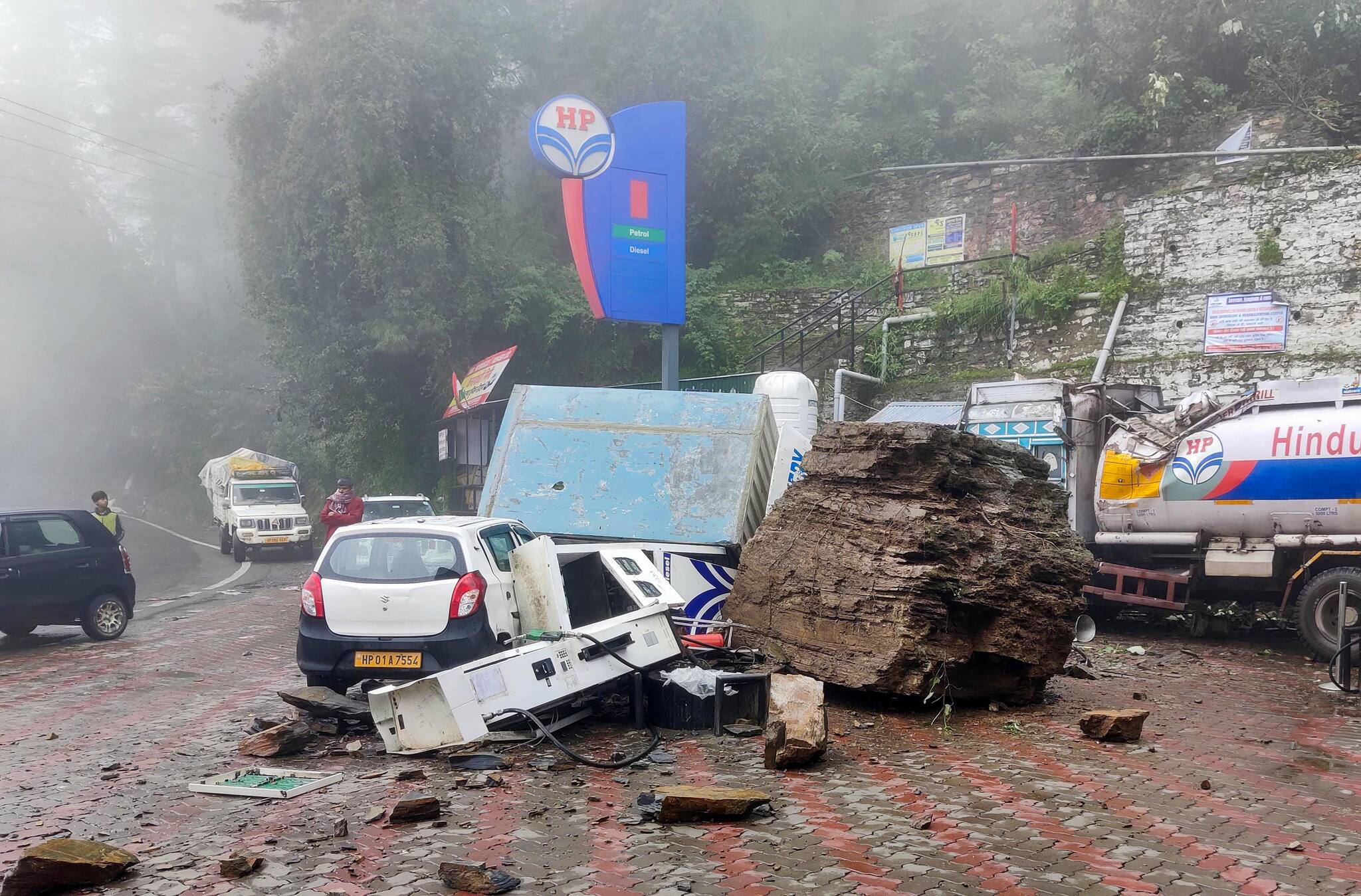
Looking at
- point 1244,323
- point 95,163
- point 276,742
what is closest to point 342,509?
point 276,742

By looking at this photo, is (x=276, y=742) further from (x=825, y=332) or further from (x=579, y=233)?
(x=825, y=332)

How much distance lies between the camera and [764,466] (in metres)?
10.9

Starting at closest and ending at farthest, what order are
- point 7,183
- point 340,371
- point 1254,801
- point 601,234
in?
point 1254,801, point 601,234, point 340,371, point 7,183

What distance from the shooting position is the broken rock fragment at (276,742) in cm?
631

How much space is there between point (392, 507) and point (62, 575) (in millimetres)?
8527

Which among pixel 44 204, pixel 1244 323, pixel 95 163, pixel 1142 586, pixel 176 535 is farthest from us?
pixel 95 163

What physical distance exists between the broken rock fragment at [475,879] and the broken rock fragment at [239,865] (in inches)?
33.4

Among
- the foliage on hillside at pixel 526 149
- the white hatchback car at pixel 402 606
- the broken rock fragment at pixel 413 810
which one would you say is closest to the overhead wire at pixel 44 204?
the foliage on hillside at pixel 526 149

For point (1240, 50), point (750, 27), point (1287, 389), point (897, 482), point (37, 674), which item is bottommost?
point (37, 674)

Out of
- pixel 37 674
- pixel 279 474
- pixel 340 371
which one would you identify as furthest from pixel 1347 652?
pixel 279 474

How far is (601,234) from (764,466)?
24.7 ft

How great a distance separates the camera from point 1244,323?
16.8m

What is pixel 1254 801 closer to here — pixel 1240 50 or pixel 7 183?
pixel 1240 50

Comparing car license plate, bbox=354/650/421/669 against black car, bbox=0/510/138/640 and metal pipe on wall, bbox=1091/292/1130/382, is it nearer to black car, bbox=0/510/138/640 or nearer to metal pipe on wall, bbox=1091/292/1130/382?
black car, bbox=0/510/138/640
